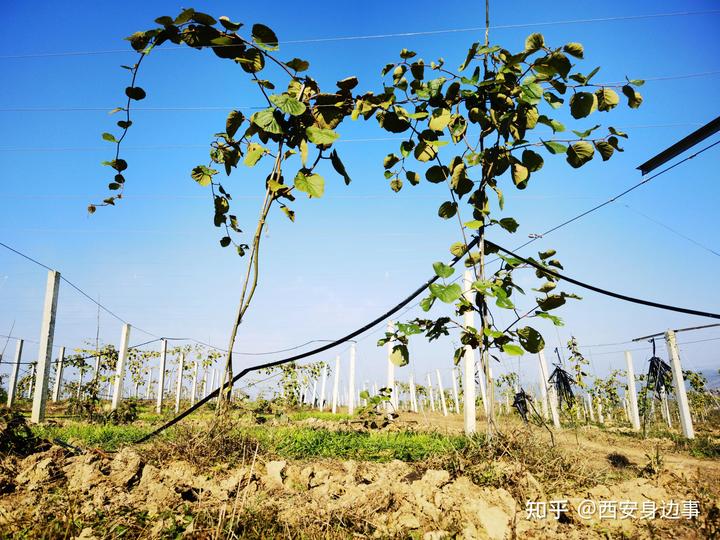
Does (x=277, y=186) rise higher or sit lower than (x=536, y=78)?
lower

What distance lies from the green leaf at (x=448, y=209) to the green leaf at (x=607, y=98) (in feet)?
2.73

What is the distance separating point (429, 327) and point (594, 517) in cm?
132

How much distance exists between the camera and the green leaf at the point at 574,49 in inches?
62.4

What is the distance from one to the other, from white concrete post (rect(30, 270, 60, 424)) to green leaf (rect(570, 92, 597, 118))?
10780mm

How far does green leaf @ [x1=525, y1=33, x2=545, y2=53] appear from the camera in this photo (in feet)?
5.44

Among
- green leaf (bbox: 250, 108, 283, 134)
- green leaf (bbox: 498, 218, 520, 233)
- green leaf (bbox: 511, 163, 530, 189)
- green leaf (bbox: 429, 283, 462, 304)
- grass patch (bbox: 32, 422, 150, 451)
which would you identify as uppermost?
green leaf (bbox: 250, 108, 283, 134)

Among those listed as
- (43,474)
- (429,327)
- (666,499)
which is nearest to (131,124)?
(429,327)

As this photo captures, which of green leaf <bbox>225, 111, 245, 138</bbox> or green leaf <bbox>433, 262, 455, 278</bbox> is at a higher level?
green leaf <bbox>225, 111, 245, 138</bbox>

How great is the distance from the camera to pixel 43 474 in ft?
7.50

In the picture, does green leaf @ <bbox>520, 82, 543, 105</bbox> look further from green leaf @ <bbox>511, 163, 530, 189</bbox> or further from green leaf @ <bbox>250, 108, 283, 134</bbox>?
green leaf @ <bbox>250, 108, 283, 134</bbox>

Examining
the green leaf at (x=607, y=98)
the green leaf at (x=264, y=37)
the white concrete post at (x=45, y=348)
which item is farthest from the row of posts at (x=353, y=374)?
the green leaf at (x=264, y=37)

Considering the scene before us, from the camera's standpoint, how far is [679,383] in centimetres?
1078

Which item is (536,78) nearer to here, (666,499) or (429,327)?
(429,327)

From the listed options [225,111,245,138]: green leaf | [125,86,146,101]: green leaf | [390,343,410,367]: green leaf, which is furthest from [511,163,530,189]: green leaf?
[125,86,146,101]: green leaf
